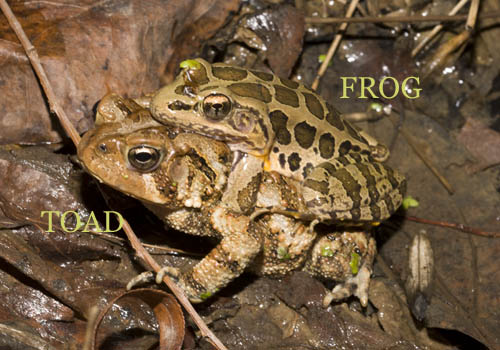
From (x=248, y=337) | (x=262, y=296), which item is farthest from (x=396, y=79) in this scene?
(x=248, y=337)

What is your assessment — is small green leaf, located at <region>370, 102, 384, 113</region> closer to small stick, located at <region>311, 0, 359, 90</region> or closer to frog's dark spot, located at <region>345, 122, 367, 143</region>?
small stick, located at <region>311, 0, 359, 90</region>

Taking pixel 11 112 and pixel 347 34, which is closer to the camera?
pixel 11 112

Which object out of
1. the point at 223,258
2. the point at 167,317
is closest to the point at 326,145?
the point at 223,258

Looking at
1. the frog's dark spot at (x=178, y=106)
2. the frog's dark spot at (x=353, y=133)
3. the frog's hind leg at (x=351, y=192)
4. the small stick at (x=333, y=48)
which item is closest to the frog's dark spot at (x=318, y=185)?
the frog's hind leg at (x=351, y=192)

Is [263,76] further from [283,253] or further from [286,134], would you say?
[283,253]

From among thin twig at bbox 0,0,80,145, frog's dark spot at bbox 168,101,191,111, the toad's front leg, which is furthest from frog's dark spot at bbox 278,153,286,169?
thin twig at bbox 0,0,80,145

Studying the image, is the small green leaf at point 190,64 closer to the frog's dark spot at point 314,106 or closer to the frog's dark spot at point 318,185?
the frog's dark spot at point 314,106

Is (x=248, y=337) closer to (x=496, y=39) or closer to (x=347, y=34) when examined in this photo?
(x=347, y=34)
